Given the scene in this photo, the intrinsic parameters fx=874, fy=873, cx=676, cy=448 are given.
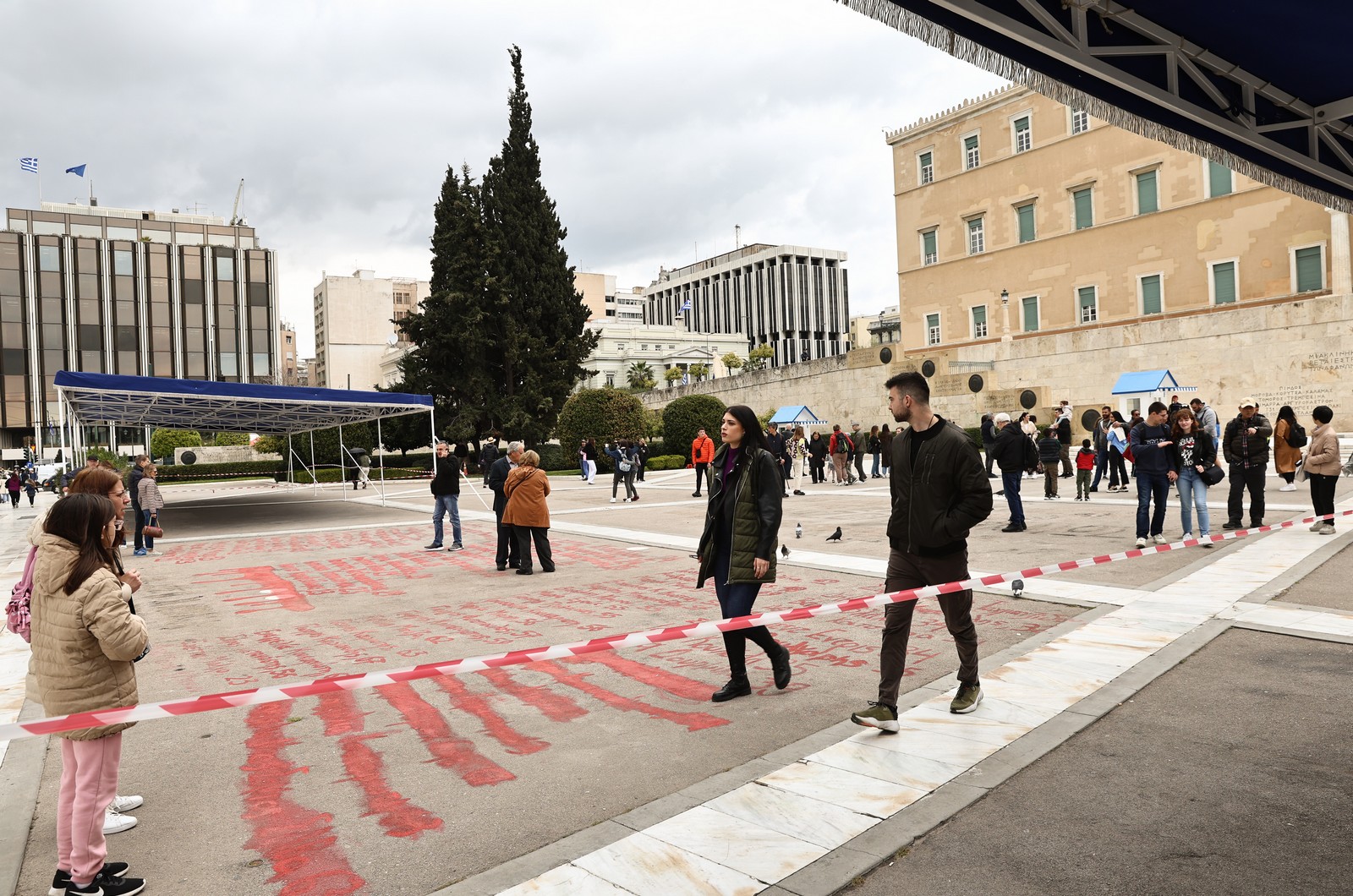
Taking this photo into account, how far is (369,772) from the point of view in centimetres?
457

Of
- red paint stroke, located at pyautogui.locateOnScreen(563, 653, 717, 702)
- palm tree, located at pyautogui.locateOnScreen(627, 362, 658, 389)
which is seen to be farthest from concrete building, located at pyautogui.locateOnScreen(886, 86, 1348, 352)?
palm tree, located at pyautogui.locateOnScreen(627, 362, 658, 389)

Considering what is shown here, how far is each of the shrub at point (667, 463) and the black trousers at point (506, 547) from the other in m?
28.0

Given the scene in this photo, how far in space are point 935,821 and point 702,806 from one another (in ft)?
3.29

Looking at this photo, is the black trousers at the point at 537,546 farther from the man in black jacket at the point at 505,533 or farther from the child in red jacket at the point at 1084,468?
the child in red jacket at the point at 1084,468

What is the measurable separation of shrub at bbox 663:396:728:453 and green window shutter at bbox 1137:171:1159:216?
19.9 m

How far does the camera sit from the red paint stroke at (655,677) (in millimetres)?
5805

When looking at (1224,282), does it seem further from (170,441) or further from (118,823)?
(170,441)

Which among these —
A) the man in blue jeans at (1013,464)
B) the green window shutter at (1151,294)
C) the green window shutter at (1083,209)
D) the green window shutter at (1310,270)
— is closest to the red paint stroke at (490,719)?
the man in blue jeans at (1013,464)

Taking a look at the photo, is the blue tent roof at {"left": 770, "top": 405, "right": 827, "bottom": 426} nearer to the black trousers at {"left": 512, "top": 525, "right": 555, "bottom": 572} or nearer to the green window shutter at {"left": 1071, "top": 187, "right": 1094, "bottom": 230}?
the green window shutter at {"left": 1071, "top": 187, "right": 1094, "bottom": 230}

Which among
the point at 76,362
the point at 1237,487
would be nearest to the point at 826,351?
the point at 76,362

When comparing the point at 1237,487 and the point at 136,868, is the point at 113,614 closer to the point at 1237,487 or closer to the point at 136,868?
the point at 136,868

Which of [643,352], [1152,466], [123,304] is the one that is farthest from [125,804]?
[643,352]

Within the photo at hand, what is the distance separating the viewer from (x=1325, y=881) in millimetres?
3152

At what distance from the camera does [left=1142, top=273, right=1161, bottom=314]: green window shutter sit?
3656 centimetres
